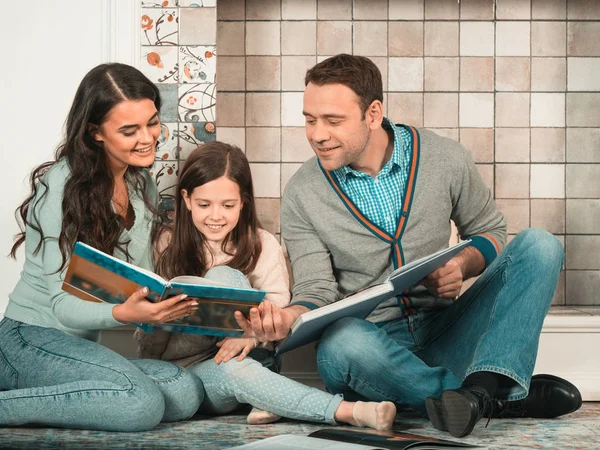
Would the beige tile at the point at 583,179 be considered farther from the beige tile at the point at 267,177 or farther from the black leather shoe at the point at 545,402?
the black leather shoe at the point at 545,402

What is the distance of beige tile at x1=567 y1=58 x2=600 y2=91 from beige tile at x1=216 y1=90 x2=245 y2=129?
3.85ft

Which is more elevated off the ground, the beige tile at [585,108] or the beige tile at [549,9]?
the beige tile at [549,9]

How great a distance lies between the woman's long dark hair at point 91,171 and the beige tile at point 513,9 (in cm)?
144

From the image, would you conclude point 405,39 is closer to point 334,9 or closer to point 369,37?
point 369,37

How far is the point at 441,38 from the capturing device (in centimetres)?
297

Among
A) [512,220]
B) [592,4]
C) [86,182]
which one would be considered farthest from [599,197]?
[86,182]

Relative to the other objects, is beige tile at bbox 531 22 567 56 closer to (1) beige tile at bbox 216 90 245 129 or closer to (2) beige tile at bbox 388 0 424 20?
(2) beige tile at bbox 388 0 424 20

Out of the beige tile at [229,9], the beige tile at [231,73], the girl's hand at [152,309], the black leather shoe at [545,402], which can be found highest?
the beige tile at [229,9]

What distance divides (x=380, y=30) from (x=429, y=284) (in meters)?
1.27

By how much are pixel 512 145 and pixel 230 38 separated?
3.52 feet

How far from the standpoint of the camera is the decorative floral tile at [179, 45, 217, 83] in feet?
7.99

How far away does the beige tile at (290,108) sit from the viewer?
9.72ft

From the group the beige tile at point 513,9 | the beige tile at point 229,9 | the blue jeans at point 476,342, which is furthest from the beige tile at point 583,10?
the blue jeans at point 476,342

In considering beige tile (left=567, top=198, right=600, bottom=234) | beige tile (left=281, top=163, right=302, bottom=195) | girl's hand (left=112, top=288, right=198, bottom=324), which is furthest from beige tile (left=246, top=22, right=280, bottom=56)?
girl's hand (left=112, top=288, right=198, bottom=324)
